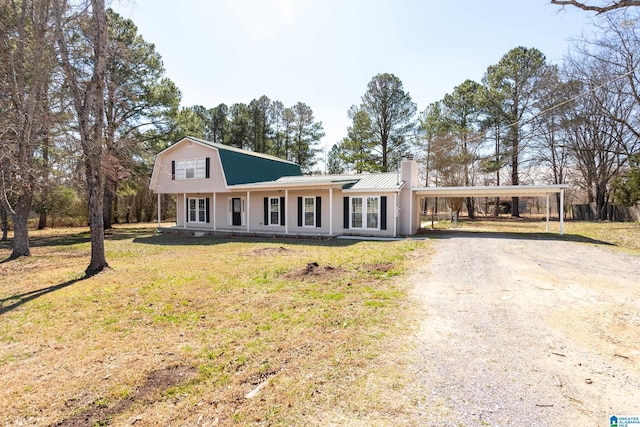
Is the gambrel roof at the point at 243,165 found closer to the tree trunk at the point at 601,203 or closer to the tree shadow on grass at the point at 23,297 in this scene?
the tree shadow on grass at the point at 23,297

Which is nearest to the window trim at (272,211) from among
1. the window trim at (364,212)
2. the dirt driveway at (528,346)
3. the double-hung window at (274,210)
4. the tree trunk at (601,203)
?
the double-hung window at (274,210)

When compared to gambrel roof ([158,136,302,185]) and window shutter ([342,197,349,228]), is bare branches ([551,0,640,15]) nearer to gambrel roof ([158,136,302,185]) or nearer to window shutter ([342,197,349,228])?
window shutter ([342,197,349,228])

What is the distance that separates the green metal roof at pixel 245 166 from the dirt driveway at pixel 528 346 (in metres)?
12.7

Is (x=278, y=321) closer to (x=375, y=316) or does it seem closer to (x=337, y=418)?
(x=375, y=316)

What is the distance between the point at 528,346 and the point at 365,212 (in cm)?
1135

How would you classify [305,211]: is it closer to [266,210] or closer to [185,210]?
[266,210]

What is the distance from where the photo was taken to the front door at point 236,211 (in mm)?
17938

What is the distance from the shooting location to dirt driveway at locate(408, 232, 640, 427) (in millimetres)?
2359

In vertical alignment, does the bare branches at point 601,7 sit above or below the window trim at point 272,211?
above

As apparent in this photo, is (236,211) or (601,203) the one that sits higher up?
(601,203)

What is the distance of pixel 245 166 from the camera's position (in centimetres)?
1820

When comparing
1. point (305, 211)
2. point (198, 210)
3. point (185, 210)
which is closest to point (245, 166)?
point (198, 210)

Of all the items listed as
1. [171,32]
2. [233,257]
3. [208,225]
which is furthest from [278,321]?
[208,225]

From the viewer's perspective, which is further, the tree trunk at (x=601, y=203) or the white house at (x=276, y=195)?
the tree trunk at (x=601, y=203)
